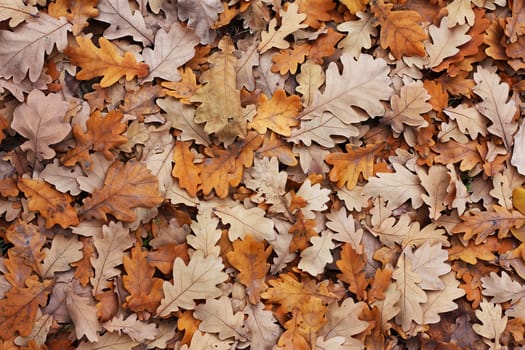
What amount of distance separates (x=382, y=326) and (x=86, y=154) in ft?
4.14

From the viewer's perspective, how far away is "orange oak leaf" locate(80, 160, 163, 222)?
210 cm

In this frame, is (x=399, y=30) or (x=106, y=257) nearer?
(x=106, y=257)

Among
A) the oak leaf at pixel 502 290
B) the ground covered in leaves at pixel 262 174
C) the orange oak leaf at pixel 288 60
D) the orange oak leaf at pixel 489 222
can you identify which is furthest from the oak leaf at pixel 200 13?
the oak leaf at pixel 502 290

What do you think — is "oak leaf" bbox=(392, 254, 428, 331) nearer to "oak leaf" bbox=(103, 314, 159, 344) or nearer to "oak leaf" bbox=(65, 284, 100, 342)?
"oak leaf" bbox=(103, 314, 159, 344)

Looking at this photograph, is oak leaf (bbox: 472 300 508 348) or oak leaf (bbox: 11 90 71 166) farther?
oak leaf (bbox: 472 300 508 348)

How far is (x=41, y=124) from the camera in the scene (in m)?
2.09

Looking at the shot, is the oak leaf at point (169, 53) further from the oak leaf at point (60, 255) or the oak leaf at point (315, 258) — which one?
the oak leaf at point (315, 258)

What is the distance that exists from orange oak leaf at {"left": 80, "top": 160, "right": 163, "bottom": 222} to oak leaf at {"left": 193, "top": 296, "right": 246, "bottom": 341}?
1.35 ft

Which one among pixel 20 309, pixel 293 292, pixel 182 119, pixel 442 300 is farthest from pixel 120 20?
pixel 442 300

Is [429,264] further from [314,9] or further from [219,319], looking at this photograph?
[314,9]

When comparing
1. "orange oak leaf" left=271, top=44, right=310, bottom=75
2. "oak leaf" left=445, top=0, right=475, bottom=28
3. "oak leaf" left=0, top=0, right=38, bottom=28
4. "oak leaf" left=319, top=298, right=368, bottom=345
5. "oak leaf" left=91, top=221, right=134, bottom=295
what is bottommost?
"oak leaf" left=319, top=298, right=368, bottom=345

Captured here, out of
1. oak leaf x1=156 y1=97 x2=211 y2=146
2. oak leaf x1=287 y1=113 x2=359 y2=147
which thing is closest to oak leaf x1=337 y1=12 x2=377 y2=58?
oak leaf x1=287 y1=113 x2=359 y2=147

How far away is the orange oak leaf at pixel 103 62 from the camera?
216 cm

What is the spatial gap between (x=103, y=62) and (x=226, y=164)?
23.3 inches
